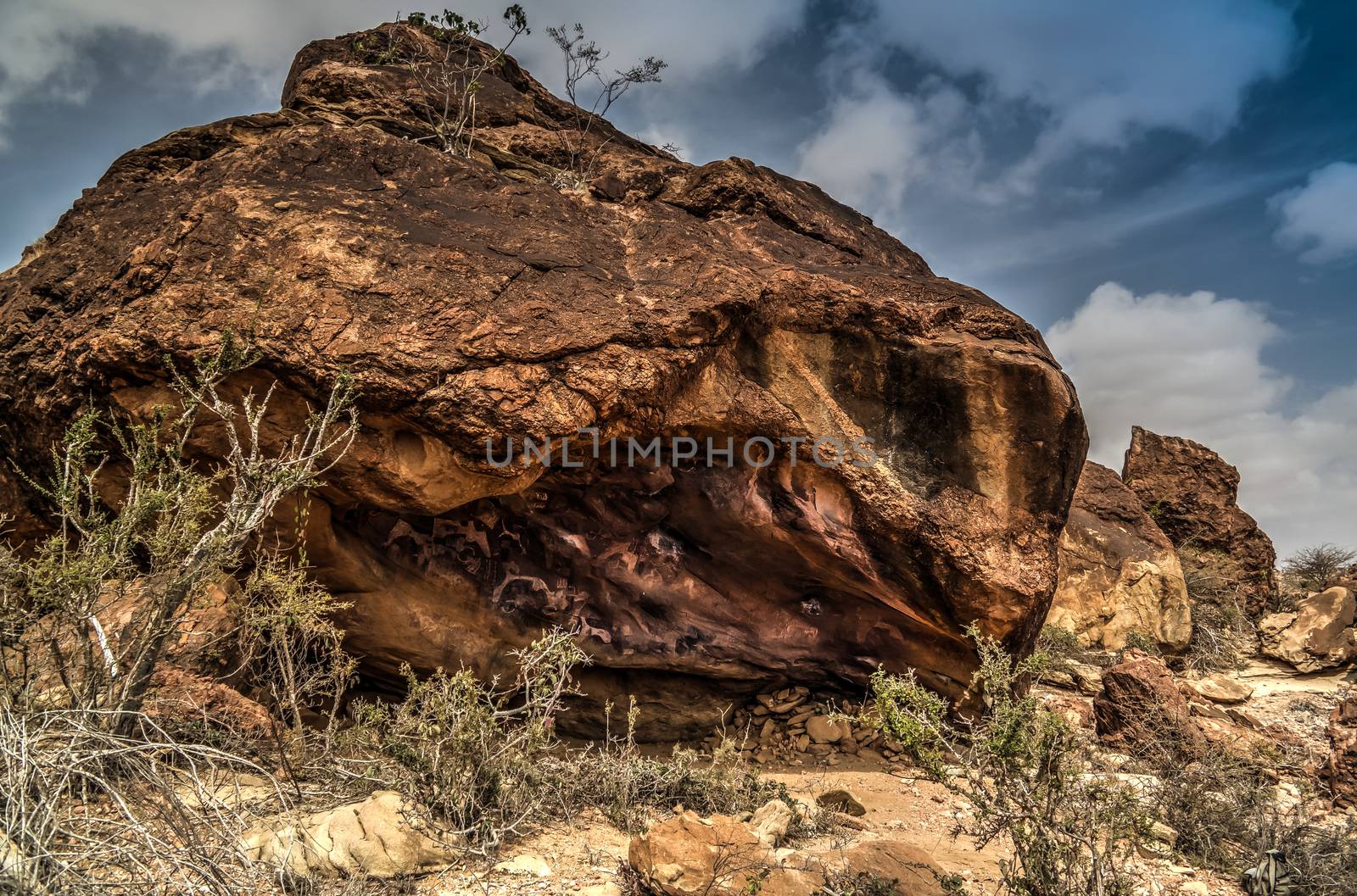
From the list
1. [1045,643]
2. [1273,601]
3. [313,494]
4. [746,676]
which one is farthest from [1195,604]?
[313,494]

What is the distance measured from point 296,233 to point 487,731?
3216 mm

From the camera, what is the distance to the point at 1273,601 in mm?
12055

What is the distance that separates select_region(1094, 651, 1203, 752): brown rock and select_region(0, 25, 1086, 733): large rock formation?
1264 mm

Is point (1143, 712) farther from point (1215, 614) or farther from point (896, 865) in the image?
point (1215, 614)

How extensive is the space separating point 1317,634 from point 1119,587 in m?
2.36

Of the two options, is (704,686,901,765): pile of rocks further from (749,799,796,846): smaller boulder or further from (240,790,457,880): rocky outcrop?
(240,790,457,880): rocky outcrop

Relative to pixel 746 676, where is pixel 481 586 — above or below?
above

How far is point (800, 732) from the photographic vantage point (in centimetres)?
665

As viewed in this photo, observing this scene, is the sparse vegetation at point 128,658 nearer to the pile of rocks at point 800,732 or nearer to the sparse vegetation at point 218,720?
the sparse vegetation at point 218,720

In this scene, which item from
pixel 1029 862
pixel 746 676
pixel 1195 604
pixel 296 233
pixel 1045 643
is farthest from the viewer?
pixel 1195 604

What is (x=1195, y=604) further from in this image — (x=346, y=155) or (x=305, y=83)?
(x=305, y=83)

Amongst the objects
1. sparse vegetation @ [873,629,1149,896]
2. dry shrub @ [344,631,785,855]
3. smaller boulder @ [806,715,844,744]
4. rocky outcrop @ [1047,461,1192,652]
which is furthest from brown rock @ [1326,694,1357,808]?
dry shrub @ [344,631,785,855]

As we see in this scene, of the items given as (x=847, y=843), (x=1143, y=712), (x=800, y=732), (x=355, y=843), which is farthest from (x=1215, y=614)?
(x=355, y=843)

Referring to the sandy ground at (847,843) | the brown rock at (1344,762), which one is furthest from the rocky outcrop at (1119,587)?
the sandy ground at (847,843)
